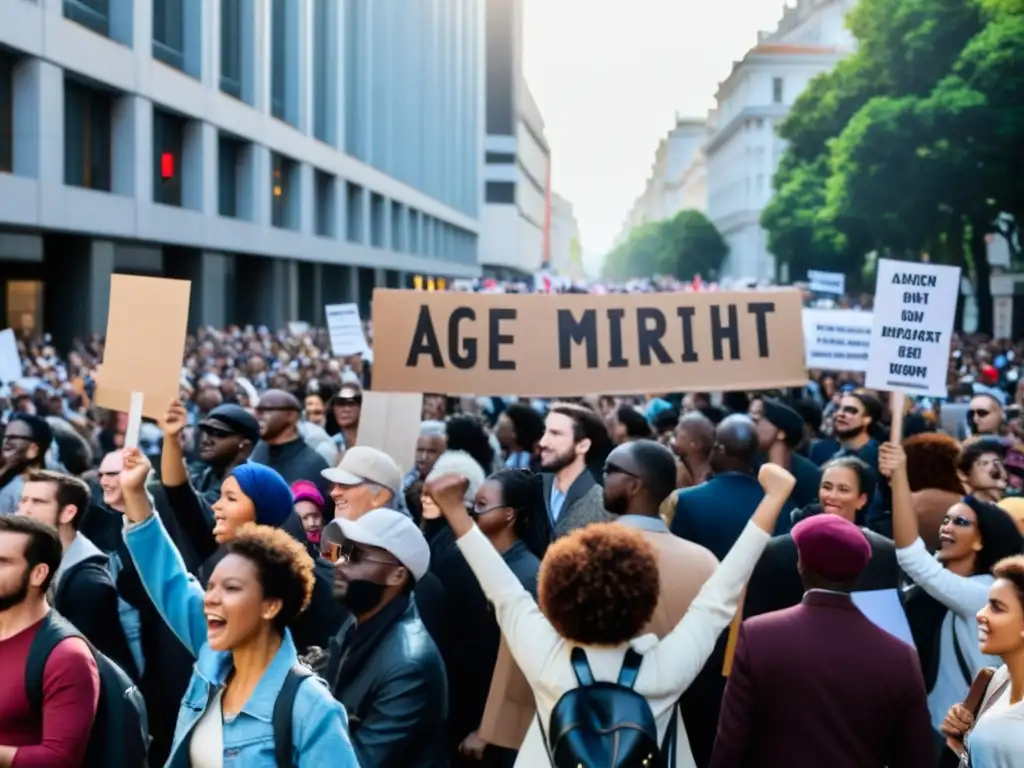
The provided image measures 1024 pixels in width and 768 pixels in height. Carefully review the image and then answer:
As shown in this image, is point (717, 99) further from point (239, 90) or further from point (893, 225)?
point (239, 90)

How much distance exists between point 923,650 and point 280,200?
37.6 metres

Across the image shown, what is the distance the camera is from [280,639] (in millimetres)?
3854

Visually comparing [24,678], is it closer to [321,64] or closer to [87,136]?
[87,136]

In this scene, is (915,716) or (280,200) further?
(280,200)

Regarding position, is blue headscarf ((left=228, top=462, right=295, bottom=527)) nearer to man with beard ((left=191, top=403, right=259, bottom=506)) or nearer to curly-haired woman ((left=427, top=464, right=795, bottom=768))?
curly-haired woman ((left=427, top=464, right=795, bottom=768))

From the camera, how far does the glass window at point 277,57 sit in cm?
3916

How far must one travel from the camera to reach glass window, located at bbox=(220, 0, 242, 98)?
114 feet

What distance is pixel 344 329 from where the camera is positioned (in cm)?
1583

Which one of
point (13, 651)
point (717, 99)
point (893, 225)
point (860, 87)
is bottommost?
point (13, 651)

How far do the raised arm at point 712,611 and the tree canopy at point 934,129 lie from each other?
3868cm

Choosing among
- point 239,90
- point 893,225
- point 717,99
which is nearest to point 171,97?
point 239,90

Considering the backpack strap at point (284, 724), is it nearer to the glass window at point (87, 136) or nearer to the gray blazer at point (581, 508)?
the gray blazer at point (581, 508)

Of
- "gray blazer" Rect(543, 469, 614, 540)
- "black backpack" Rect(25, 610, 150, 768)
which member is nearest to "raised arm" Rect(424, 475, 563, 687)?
"black backpack" Rect(25, 610, 150, 768)

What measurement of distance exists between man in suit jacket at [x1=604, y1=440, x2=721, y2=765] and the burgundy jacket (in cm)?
66
